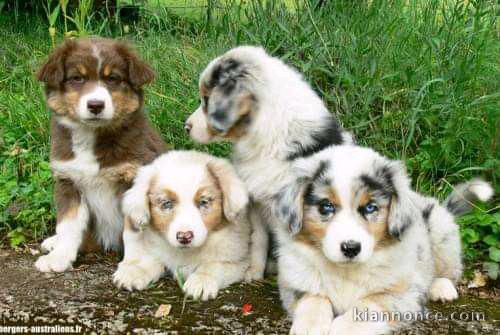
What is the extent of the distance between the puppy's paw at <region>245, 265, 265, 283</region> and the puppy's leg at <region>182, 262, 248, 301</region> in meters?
0.04

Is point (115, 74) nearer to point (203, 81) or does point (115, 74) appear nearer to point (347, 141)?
point (203, 81)

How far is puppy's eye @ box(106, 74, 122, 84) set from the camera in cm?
449

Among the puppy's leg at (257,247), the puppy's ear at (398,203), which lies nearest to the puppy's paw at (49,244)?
the puppy's leg at (257,247)

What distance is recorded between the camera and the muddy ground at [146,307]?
3.71 metres

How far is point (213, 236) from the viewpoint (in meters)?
4.26

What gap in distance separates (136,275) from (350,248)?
151cm

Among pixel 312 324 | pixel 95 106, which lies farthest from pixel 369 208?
pixel 95 106

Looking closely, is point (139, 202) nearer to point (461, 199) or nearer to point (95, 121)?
point (95, 121)

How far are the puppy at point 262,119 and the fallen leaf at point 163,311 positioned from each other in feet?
2.79

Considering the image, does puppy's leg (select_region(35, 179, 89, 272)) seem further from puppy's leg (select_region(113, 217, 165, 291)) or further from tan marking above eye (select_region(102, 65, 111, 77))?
tan marking above eye (select_region(102, 65, 111, 77))

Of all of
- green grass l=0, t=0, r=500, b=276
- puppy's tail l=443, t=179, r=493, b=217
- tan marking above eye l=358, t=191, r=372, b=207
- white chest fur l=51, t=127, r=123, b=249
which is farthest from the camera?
green grass l=0, t=0, r=500, b=276

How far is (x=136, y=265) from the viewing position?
432 centimetres

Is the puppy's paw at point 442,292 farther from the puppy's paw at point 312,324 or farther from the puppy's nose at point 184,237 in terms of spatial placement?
the puppy's nose at point 184,237

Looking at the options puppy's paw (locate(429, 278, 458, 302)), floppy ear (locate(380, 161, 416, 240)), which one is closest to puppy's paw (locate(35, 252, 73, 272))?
floppy ear (locate(380, 161, 416, 240))
